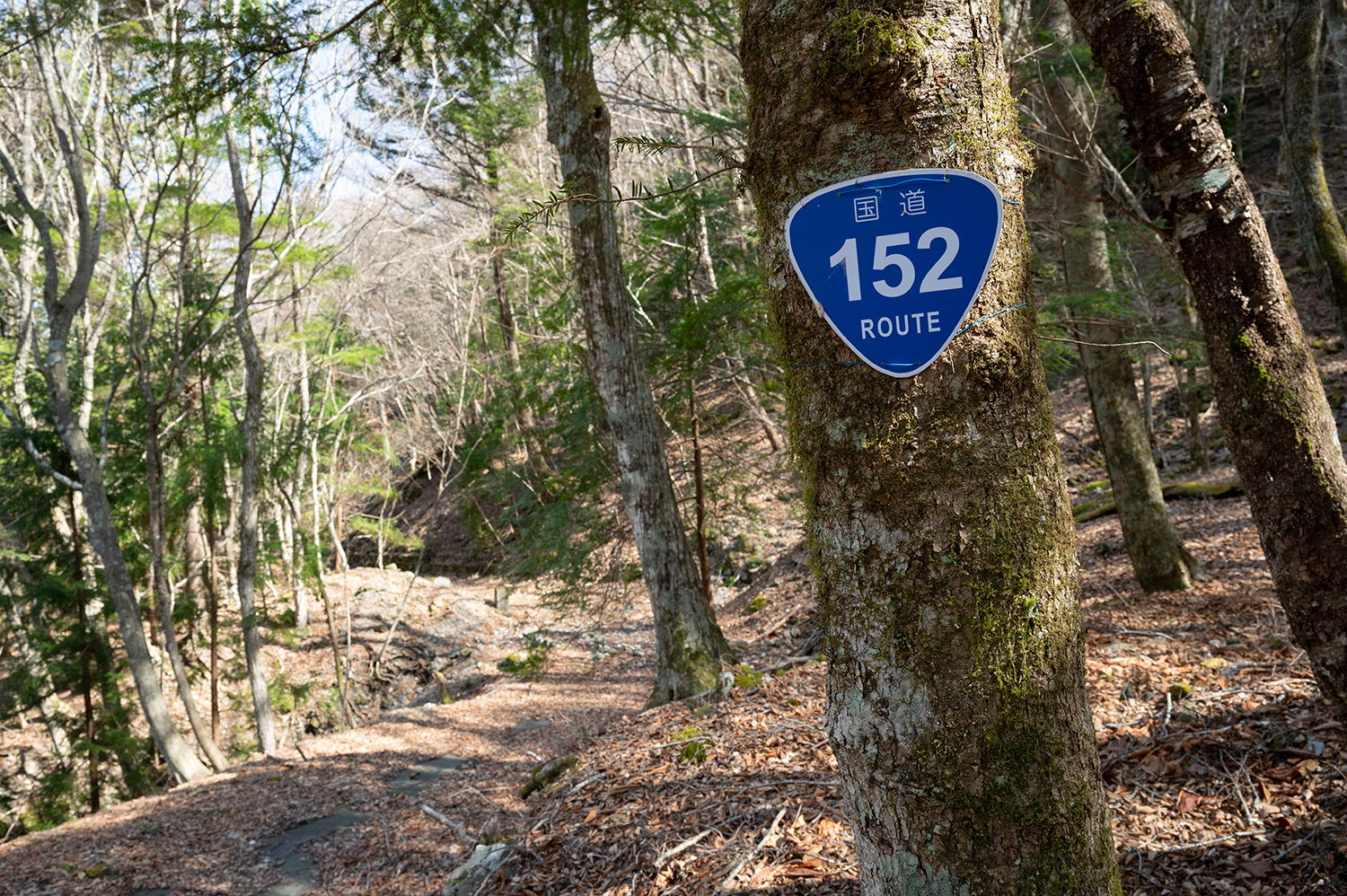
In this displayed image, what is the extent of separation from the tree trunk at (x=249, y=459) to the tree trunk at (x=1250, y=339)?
34.0ft

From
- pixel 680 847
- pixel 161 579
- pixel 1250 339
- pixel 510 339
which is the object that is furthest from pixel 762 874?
pixel 510 339

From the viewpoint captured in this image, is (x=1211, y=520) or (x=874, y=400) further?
(x=1211, y=520)

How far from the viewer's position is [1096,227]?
6.45 m

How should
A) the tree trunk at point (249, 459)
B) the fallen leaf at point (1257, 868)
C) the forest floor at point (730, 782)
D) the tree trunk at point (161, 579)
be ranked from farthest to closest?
the tree trunk at point (249, 459)
the tree trunk at point (161, 579)
the forest floor at point (730, 782)
the fallen leaf at point (1257, 868)

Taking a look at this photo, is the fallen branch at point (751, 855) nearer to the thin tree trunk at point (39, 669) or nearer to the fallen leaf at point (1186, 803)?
the fallen leaf at point (1186, 803)

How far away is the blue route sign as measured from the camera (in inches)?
53.6

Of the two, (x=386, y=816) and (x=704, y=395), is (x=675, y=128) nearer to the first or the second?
(x=704, y=395)

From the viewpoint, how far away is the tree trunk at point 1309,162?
4953mm

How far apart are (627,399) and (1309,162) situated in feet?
16.8

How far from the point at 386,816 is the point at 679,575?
3233mm

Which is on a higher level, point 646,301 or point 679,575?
point 646,301

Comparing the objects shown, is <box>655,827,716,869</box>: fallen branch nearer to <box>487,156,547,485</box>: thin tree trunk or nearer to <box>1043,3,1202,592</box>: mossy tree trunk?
<box>1043,3,1202,592</box>: mossy tree trunk

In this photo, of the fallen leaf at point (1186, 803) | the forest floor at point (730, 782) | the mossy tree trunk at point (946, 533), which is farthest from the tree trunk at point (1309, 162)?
the mossy tree trunk at point (946, 533)

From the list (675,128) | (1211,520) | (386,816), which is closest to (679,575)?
(386,816)
